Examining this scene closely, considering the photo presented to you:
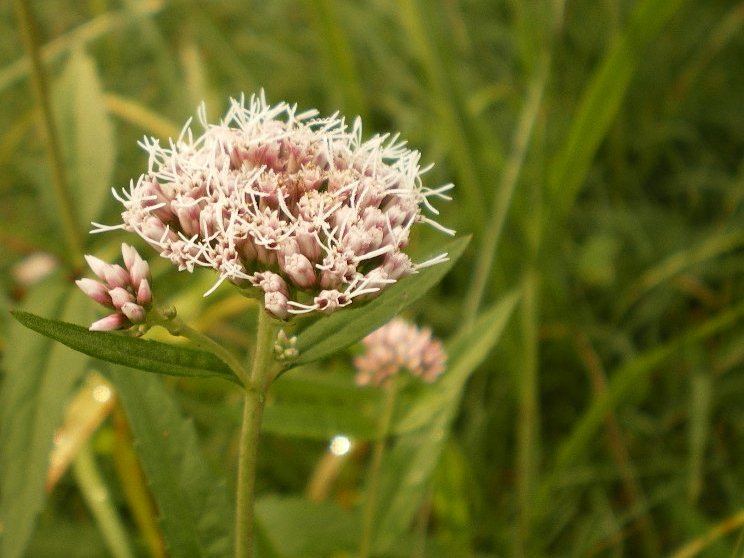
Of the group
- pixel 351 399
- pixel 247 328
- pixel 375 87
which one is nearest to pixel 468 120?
pixel 351 399

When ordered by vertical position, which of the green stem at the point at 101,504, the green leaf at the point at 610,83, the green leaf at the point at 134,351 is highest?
the green leaf at the point at 610,83

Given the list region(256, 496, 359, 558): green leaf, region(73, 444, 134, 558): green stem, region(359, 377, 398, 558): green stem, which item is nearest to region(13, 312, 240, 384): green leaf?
region(359, 377, 398, 558): green stem

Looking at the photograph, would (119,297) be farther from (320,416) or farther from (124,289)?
(320,416)

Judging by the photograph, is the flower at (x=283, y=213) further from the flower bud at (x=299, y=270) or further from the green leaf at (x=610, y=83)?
the green leaf at (x=610, y=83)

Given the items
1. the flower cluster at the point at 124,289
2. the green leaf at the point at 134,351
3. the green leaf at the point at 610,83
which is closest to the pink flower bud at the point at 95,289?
the flower cluster at the point at 124,289

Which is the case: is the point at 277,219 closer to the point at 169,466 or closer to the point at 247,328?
the point at 169,466
